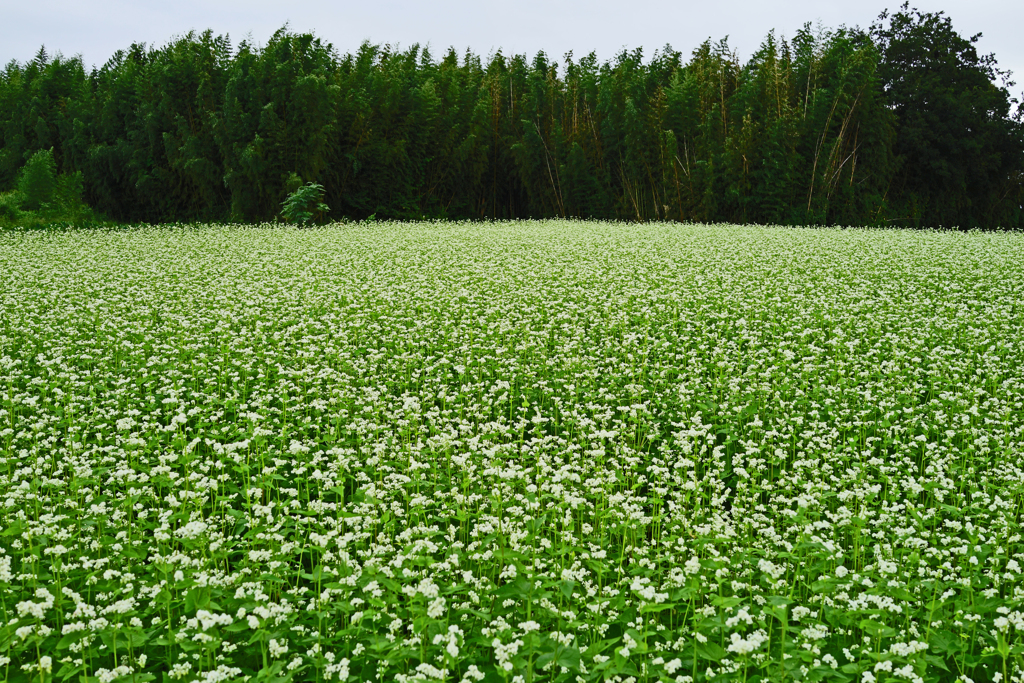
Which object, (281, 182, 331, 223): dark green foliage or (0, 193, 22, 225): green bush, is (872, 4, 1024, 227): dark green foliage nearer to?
(281, 182, 331, 223): dark green foliage

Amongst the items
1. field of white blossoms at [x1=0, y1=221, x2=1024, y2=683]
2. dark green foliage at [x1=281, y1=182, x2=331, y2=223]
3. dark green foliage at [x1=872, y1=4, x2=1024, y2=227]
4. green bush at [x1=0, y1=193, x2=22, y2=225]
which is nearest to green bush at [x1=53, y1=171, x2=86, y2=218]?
green bush at [x1=0, y1=193, x2=22, y2=225]

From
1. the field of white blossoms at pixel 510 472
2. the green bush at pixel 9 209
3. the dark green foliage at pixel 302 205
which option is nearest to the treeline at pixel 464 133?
the dark green foliage at pixel 302 205

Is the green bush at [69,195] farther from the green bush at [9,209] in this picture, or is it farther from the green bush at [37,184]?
the green bush at [9,209]

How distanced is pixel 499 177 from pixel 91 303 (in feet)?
63.2

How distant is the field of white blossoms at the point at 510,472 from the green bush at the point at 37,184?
1226 centimetres

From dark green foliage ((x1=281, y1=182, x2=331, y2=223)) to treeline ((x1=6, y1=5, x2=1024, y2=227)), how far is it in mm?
543

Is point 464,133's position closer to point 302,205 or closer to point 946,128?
point 302,205

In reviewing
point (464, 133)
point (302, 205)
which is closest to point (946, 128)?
point (464, 133)

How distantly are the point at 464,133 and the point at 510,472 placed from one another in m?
21.7

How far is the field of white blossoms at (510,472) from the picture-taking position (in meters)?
3.20

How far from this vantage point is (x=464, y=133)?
24750 millimetres

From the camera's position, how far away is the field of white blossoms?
10.5 feet

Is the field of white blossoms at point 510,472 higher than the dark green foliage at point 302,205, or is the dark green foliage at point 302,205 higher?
the dark green foliage at point 302,205

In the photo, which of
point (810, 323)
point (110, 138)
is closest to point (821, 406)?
point (810, 323)
